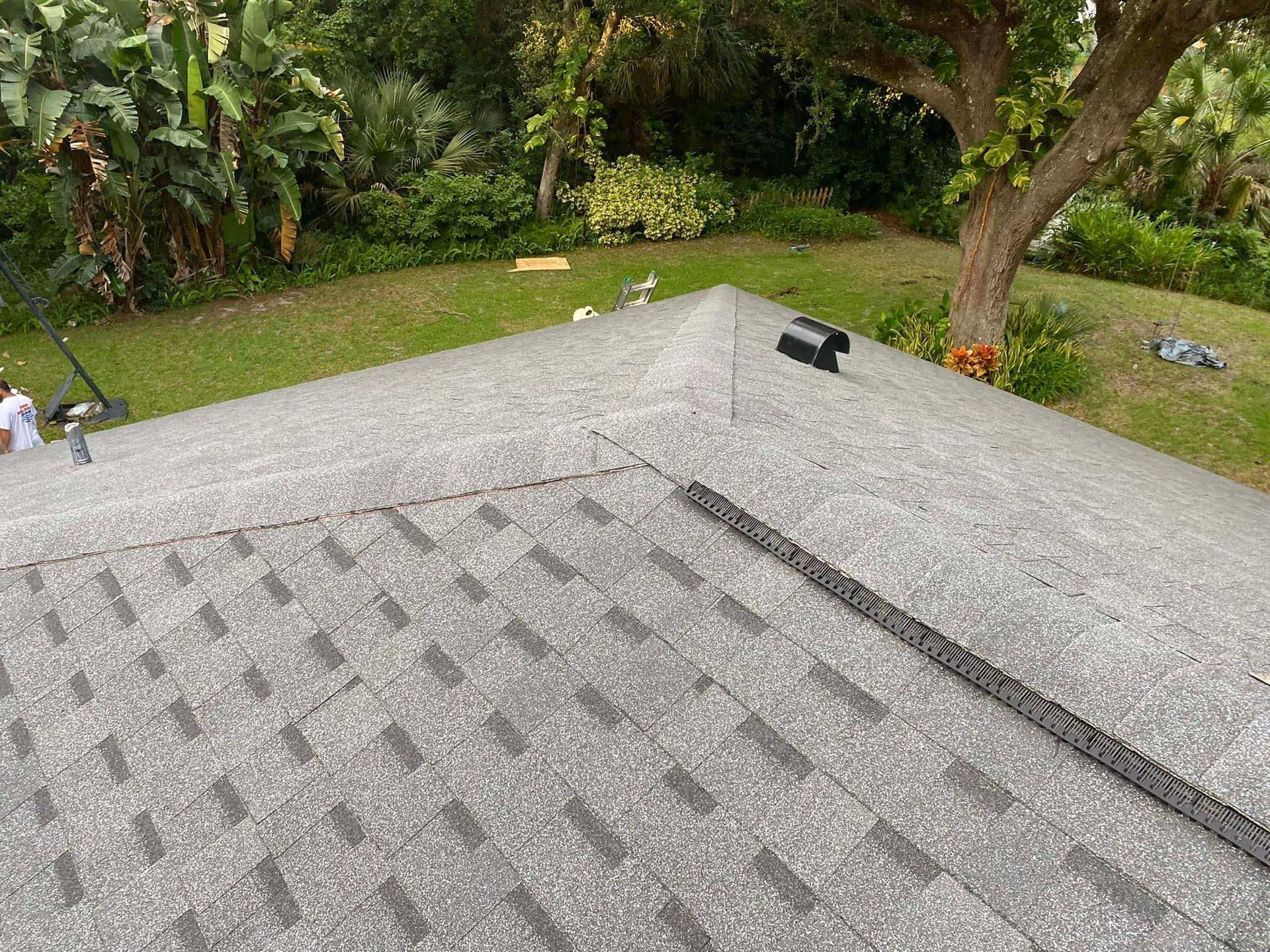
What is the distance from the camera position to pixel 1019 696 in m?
2.67

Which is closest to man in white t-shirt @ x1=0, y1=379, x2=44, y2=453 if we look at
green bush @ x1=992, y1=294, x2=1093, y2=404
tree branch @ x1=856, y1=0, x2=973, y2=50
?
Result: tree branch @ x1=856, y1=0, x2=973, y2=50

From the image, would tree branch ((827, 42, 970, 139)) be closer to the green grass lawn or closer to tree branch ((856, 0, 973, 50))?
tree branch ((856, 0, 973, 50))

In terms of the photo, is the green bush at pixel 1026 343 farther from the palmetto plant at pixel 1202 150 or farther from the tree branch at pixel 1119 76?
the palmetto plant at pixel 1202 150

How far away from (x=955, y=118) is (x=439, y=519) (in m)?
12.2

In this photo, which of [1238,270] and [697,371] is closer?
[697,371]

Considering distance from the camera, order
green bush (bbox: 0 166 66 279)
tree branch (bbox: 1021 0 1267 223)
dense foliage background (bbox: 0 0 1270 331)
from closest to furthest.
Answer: tree branch (bbox: 1021 0 1267 223) < dense foliage background (bbox: 0 0 1270 331) < green bush (bbox: 0 166 66 279)

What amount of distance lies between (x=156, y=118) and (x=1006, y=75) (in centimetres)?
1496

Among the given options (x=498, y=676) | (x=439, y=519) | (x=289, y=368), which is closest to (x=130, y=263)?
(x=289, y=368)

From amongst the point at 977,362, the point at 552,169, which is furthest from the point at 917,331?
the point at 552,169

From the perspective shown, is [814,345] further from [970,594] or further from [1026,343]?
[1026,343]

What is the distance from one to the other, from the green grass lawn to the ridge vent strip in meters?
11.4

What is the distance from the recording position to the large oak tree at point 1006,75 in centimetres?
968

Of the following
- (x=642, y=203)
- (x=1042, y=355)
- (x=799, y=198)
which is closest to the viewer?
(x=1042, y=355)

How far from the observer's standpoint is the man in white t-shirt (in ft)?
30.3
